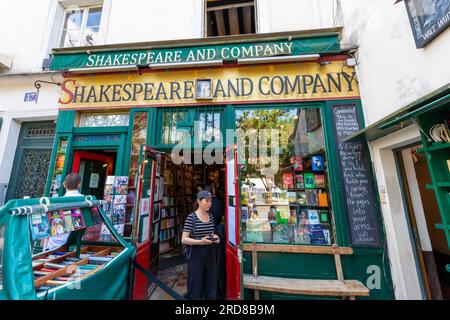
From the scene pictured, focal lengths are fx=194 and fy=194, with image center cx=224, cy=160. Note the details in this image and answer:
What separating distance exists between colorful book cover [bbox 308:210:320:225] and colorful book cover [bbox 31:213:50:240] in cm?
392

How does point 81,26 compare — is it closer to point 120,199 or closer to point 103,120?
point 103,120

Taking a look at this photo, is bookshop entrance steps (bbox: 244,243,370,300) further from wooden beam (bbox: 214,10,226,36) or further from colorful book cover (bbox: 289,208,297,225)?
wooden beam (bbox: 214,10,226,36)

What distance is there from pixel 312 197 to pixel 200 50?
3.94 metres

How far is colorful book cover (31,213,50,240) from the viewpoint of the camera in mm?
1897

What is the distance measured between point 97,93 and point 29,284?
4.00 metres

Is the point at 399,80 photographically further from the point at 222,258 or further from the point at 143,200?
the point at 143,200

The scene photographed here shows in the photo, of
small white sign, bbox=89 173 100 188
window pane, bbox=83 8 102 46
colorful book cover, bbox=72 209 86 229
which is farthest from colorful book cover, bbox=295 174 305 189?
window pane, bbox=83 8 102 46

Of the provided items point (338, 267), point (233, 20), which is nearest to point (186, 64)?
point (233, 20)

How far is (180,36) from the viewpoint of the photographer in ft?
16.1

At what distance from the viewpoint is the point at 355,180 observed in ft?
11.7

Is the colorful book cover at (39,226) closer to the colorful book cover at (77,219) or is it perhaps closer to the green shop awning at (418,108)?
the colorful book cover at (77,219)

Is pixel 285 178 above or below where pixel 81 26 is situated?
below

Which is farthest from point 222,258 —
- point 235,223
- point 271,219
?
point 271,219
